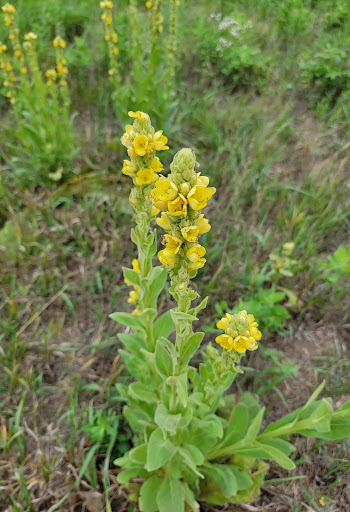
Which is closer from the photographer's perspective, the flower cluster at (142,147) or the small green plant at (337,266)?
the flower cluster at (142,147)

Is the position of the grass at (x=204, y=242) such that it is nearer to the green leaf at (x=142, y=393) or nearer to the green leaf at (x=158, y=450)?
the green leaf at (x=142, y=393)

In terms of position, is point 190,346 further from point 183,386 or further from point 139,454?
point 139,454

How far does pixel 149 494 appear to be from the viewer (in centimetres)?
191

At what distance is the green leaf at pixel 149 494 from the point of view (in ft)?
6.16

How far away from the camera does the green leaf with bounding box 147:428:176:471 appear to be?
156 centimetres

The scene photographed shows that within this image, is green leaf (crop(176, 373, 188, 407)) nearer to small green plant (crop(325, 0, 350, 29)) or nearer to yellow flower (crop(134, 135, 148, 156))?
yellow flower (crop(134, 135, 148, 156))

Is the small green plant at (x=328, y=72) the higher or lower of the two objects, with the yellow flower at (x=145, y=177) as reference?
A: higher

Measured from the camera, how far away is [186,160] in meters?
1.09

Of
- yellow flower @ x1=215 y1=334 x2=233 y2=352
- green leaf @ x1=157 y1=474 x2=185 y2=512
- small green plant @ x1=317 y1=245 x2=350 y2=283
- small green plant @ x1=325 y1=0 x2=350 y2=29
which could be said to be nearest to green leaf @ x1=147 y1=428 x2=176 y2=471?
green leaf @ x1=157 y1=474 x2=185 y2=512

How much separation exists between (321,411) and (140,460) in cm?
87

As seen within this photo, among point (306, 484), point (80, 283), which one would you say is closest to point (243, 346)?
point (306, 484)

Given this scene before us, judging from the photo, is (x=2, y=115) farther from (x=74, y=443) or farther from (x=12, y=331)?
(x=74, y=443)

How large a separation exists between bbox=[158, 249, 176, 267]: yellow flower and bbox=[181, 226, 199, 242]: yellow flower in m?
0.07

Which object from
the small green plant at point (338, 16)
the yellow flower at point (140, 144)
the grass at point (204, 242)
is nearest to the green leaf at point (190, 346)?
the yellow flower at point (140, 144)
